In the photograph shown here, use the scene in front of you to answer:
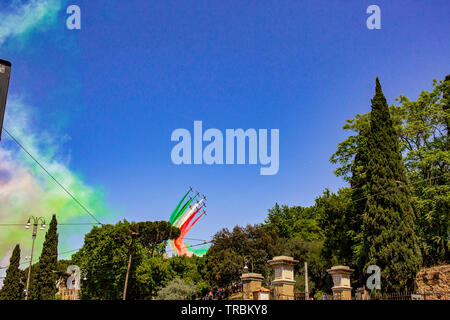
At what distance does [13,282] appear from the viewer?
5588 centimetres

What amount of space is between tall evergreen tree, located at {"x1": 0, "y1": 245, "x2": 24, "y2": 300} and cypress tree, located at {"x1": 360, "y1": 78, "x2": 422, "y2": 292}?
2054 inches

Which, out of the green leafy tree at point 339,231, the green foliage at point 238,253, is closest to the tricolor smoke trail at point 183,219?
the green foliage at point 238,253

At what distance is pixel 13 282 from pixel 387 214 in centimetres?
5472

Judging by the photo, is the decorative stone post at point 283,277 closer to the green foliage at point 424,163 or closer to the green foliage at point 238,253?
the green foliage at point 424,163

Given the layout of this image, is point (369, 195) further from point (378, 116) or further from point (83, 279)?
point (83, 279)

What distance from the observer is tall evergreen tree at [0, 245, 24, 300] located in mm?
55875

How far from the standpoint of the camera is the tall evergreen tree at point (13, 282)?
55.9 meters

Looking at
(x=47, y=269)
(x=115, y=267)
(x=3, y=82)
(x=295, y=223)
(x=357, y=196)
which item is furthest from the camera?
(x=295, y=223)

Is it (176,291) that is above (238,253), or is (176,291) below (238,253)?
below

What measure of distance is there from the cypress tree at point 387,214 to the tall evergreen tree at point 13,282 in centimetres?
5218

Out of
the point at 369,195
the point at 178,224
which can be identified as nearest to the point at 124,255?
the point at 178,224

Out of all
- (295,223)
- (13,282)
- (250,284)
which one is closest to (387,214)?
(250,284)

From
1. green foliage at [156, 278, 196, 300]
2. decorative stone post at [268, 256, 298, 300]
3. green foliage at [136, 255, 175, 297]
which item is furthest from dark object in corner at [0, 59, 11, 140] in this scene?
green foliage at [136, 255, 175, 297]

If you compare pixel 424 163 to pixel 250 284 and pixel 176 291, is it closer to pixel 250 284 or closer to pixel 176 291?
pixel 250 284
